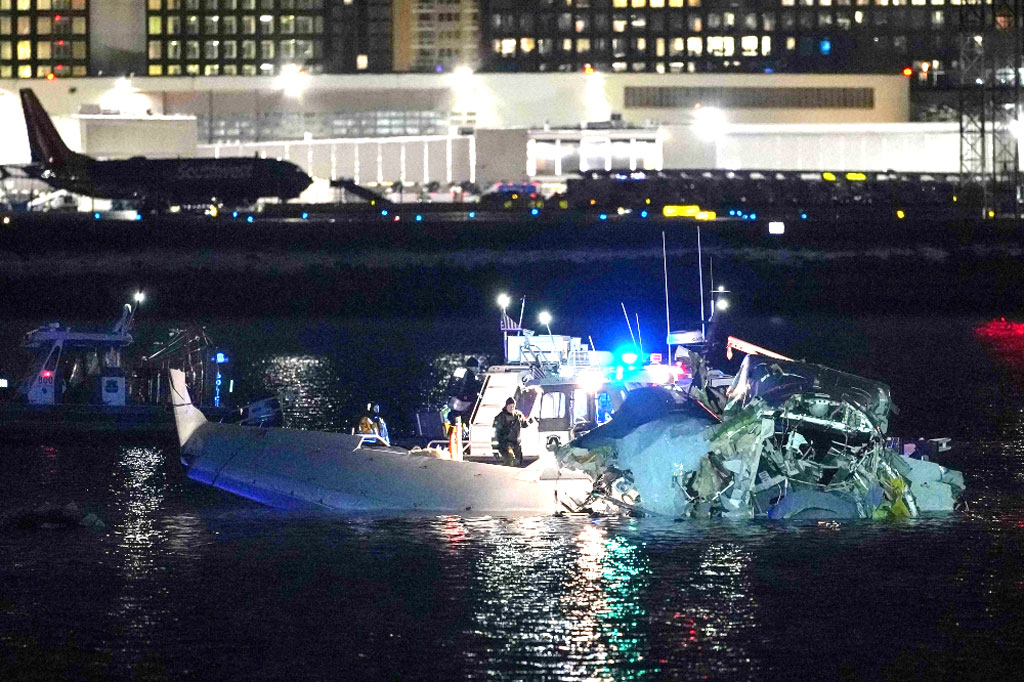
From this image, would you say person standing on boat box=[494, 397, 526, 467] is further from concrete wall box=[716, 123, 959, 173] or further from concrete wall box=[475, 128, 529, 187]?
concrete wall box=[716, 123, 959, 173]

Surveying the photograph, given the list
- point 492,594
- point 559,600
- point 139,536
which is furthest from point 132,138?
point 559,600

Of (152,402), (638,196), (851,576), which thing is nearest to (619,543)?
(851,576)

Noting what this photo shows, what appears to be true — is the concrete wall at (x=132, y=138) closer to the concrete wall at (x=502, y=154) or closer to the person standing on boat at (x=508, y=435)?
the concrete wall at (x=502, y=154)

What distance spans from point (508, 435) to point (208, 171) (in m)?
99.1

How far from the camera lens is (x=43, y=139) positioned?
132 metres

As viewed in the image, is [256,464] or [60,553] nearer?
[60,553]

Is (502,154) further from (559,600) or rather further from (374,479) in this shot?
(559,600)

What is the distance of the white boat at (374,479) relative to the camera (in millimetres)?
35219

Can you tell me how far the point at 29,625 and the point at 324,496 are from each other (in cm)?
849

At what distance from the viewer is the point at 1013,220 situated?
113125mm

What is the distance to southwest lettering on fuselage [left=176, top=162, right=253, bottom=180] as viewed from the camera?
431ft

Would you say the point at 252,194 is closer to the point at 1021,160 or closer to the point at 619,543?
the point at 1021,160

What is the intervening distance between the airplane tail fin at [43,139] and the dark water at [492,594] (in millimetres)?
93587

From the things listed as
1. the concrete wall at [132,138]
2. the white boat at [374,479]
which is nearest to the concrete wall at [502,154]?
the concrete wall at [132,138]
